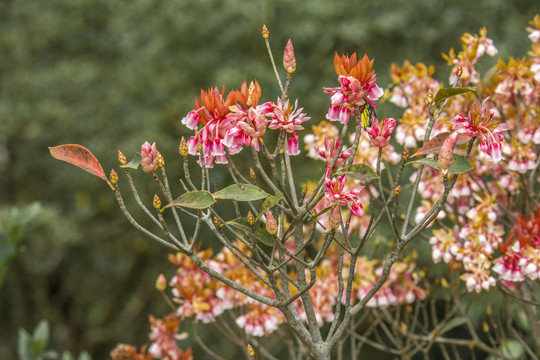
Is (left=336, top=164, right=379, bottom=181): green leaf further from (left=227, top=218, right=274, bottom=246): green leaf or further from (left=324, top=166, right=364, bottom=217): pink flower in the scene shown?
(left=227, top=218, right=274, bottom=246): green leaf

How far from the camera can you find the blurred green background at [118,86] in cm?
320

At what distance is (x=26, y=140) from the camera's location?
3822 millimetres

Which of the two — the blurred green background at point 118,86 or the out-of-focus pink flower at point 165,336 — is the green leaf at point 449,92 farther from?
the blurred green background at point 118,86

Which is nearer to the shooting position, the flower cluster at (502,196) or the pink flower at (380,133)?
the pink flower at (380,133)

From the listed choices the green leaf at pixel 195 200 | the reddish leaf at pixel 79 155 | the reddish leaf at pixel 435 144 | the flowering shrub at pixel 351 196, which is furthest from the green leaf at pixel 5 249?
the reddish leaf at pixel 435 144

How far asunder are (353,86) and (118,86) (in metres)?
3.25

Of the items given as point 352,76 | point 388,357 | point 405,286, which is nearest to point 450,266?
point 405,286

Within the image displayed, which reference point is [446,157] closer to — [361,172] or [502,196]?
[361,172]

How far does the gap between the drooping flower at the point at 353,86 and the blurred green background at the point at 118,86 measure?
2022mm

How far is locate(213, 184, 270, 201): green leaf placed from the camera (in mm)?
797

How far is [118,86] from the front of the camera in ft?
12.5

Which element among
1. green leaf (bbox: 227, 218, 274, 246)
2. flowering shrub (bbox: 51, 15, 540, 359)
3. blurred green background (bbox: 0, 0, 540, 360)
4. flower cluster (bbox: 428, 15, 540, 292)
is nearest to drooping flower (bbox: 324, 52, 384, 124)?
flowering shrub (bbox: 51, 15, 540, 359)

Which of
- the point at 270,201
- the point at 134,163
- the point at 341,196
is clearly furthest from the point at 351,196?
the point at 134,163

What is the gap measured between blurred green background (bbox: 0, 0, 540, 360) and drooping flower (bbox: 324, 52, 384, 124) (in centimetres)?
202
